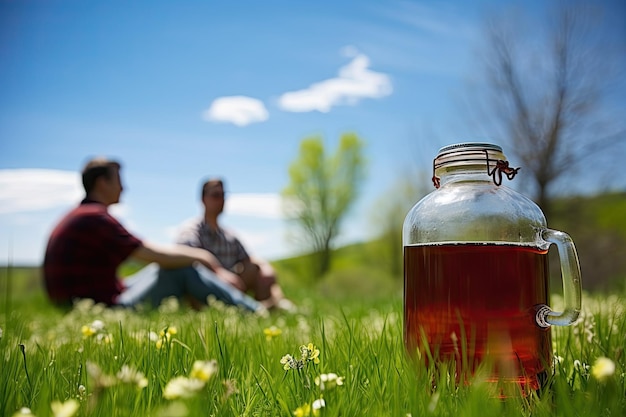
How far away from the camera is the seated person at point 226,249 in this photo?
8438 millimetres

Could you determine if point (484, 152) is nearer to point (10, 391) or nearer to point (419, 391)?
point (419, 391)

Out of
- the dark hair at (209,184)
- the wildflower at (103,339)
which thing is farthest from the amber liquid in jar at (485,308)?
the dark hair at (209,184)

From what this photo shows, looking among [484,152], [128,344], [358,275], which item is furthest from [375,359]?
[358,275]

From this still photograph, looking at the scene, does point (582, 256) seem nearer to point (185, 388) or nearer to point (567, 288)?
point (567, 288)

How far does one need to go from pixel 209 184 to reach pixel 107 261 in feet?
6.92

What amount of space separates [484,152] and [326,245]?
104ft

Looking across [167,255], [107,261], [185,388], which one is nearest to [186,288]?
[167,255]

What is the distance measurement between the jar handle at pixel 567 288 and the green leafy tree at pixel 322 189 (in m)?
31.1

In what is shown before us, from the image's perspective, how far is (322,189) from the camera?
33.6 m

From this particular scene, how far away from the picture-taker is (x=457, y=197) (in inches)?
82.1

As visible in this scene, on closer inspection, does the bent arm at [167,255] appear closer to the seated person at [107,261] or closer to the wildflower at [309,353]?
the seated person at [107,261]

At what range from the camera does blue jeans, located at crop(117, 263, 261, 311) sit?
677 cm

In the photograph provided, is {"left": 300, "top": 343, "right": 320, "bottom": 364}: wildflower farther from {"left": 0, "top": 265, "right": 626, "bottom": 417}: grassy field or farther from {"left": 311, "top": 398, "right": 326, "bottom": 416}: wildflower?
{"left": 311, "top": 398, "right": 326, "bottom": 416}: wildflower

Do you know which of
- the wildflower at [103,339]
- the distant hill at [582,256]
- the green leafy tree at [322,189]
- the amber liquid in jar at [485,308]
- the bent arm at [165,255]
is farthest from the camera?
the green leafy tree at [322,189]
